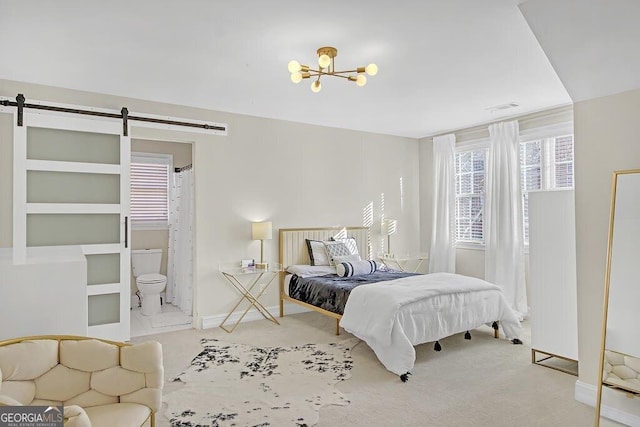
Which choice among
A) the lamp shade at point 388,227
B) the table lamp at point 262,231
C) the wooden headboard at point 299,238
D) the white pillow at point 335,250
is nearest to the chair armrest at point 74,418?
the table lamp at point 262,231

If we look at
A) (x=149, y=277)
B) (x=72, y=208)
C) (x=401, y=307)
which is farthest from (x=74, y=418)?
(x=149, y=277)

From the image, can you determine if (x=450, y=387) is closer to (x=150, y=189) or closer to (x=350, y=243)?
(x=350, y=243)

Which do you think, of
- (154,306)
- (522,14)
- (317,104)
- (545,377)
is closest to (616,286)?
(545,377)

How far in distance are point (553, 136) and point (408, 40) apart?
116 inches

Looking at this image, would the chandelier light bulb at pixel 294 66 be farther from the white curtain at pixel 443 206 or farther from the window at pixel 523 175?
the white curtain at pixel 443 206

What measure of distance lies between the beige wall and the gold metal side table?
3.08m

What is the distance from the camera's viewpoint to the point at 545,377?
3189 mm

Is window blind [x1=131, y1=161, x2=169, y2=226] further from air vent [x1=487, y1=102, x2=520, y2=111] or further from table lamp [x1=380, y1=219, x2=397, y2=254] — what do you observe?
air vent [x1=487, y1=102, x2=520, y2=111]

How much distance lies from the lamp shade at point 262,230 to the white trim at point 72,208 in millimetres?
1500

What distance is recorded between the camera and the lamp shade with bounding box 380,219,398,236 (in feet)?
20.0

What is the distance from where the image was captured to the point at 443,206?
6176 millimetres

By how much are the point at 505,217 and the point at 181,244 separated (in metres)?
4.22

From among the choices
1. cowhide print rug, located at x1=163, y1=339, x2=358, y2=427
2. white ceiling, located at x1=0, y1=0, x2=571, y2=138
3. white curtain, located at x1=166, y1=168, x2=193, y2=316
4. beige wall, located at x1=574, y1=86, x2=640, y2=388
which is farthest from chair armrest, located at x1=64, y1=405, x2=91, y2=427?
white curtain, located at x1=166, y1=168, x2=193, y2=316

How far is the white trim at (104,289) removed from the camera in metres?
3.91
